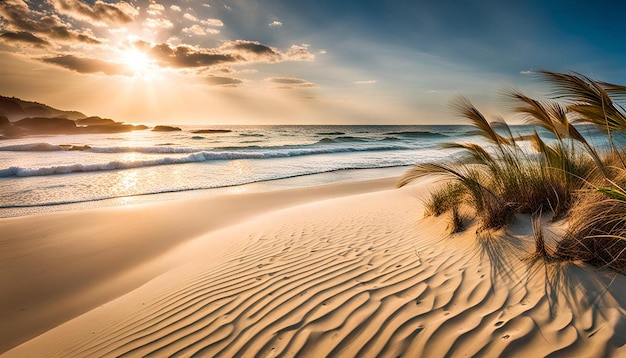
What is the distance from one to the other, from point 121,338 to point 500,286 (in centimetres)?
367

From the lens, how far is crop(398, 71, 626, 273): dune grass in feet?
8.96

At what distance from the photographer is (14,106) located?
6719 cm

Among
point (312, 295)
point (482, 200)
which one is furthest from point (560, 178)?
point (312, 295)

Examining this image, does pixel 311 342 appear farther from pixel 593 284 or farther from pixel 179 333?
pixel 593 284

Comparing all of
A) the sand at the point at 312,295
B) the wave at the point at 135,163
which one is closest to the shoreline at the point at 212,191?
the sand at the point at 312,295

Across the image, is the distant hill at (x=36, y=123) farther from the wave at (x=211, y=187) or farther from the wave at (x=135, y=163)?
the wave at (x=211, y=187)

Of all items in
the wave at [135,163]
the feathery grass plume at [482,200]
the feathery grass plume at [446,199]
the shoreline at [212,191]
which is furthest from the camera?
the wave at [135,163]

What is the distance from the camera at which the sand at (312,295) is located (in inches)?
90.3

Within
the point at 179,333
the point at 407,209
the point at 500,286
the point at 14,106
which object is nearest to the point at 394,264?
the point at 500,286

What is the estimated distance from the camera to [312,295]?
316 centimetres

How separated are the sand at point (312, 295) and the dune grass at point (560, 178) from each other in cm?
27

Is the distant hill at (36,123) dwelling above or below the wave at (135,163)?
above

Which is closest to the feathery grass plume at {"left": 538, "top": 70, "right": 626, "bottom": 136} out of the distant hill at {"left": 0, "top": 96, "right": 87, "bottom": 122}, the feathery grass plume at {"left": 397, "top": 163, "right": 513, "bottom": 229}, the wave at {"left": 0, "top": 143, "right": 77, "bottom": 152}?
the feathery grass plume at {"left": 397, "top": 163, "right": 513, "bottom": 229}

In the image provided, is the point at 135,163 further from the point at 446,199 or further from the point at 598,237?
the point at 598,237
